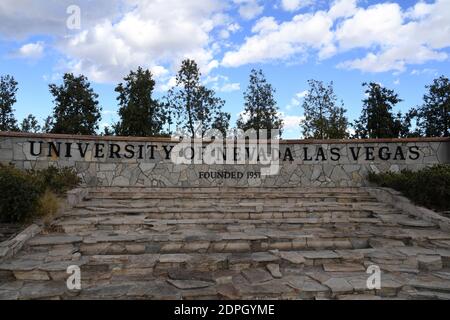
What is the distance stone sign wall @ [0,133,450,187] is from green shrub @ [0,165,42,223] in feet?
12.8

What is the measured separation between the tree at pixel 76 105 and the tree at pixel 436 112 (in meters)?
19.0

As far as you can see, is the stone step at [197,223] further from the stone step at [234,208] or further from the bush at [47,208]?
the stone step at [234,208]

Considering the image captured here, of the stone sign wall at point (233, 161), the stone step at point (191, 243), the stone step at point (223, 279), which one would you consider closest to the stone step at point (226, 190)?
the stone sign wall at point (233, 161)

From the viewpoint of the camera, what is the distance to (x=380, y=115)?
20594mm

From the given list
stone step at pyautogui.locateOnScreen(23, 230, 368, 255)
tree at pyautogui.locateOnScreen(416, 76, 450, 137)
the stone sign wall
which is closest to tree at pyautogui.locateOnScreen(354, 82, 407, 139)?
tree at pyautogui.locateOnScreen(416, 76, 450, 137)

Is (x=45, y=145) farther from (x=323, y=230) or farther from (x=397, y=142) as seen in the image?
(x=397, y=142)

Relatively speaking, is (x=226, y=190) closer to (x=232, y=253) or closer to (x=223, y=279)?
(x=232, y=253)

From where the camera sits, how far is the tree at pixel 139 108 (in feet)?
64.5

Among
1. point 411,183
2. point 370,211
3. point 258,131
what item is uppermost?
point 258,131

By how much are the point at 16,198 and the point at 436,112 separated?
22529 millimetres

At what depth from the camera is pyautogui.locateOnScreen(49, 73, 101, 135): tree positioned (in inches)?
808
